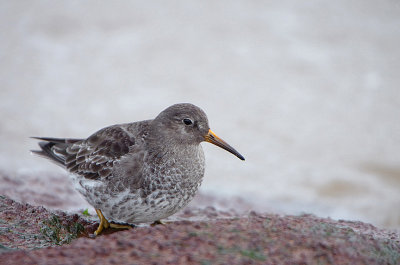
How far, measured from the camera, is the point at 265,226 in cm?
431

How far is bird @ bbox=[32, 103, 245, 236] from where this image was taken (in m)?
5.43

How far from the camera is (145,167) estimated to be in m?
5.53

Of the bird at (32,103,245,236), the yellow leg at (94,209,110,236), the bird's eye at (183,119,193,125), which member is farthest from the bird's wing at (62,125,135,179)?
the bird's eye at (183,119,193,125)

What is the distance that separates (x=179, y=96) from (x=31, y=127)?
11.0 feet

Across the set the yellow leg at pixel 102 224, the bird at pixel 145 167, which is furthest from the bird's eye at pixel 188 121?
the yellow leg at pixel 102 224

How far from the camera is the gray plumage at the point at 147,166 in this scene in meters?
5.42

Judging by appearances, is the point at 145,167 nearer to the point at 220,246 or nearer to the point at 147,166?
the point at 147,166

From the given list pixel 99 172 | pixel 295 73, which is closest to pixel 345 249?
pixel 99 172

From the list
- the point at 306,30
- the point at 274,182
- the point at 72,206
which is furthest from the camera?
the point at 306,30

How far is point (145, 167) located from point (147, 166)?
26mm

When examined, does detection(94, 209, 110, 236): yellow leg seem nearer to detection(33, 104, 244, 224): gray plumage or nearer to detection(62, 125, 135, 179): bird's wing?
detection(33, 104, 244, 224): gray plumage

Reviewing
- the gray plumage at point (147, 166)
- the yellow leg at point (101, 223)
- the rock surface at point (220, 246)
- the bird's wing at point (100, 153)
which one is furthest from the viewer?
the bird's wing at point (100, 153)

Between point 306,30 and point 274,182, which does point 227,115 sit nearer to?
point 274,182

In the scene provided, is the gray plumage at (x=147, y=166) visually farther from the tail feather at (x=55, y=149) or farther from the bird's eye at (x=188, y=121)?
the tail feather at (x=55, y=149)
